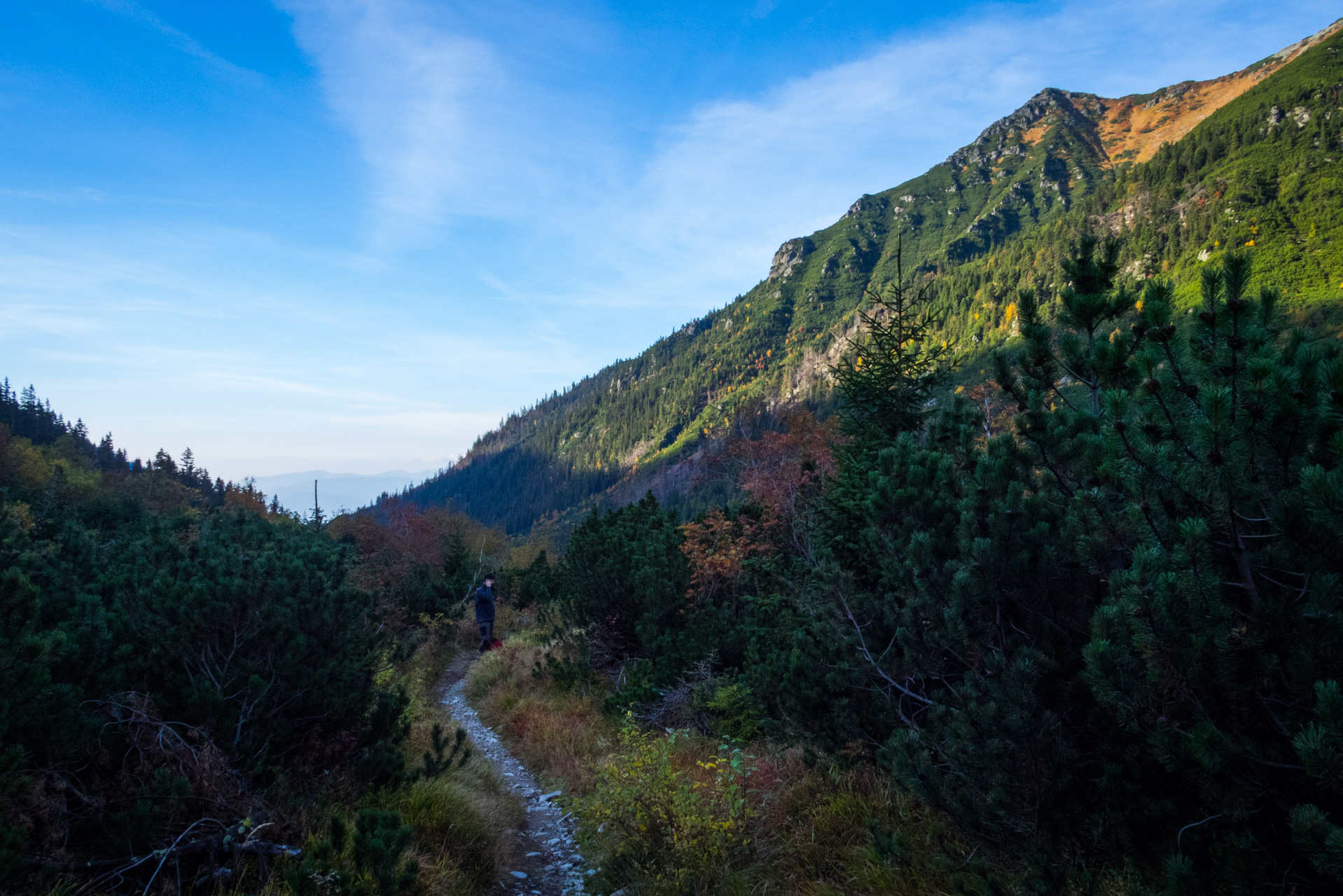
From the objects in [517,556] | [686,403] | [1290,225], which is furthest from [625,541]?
[686,403]

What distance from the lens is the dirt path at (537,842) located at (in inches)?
208

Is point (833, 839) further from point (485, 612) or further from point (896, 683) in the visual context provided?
point (485, 612)

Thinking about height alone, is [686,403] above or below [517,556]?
above

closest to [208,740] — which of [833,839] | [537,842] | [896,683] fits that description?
[537,842]

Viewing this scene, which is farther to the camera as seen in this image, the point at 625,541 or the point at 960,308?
the point at 960,308

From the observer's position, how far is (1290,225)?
300 ft

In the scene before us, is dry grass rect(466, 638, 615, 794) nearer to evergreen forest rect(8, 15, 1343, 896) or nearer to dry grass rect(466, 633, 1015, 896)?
evergreen forest rect(8, 15, 1343, 896)

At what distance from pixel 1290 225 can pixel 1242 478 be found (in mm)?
132470

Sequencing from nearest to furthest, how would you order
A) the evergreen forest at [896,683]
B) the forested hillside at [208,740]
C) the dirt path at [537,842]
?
the evergreen forest at [896,683]
the forested hillside at [208,740]
the dirt path at [537,842]

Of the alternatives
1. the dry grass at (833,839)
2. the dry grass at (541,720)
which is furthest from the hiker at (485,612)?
the dry grass at (833,839)

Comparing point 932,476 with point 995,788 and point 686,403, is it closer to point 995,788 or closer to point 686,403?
point 995,788

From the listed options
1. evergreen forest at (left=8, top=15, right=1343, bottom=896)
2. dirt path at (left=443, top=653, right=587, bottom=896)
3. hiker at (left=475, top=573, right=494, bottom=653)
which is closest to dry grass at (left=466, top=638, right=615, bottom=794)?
evergreen forest at (left=8, top=15, right=1343, bottom=896)

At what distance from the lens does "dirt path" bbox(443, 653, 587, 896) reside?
17.3 ft

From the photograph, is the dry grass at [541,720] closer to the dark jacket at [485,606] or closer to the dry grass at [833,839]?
the dry grass at [833,839]
